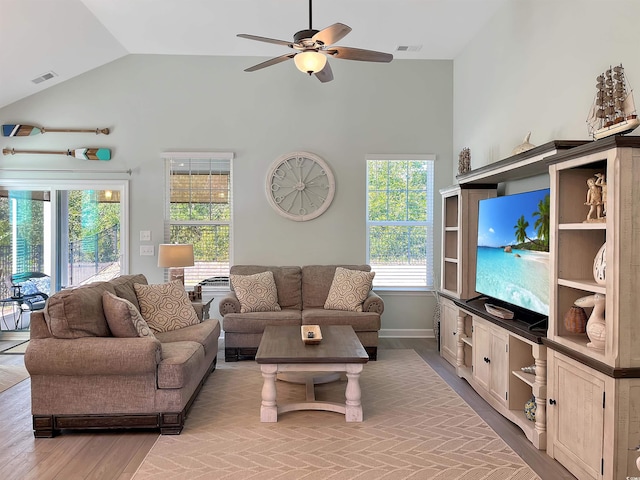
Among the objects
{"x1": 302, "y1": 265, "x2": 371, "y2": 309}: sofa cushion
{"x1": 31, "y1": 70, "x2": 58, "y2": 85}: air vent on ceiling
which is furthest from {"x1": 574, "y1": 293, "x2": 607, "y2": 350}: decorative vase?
{"x1": 31, "y1": 70, "x2": 58, "y2": 85}: air vent on ceiling

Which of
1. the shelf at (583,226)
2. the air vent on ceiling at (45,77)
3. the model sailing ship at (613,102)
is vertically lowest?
the shelf at (583,226)

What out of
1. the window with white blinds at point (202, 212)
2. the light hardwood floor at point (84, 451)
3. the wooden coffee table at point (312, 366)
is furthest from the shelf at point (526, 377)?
the window with white blinds at point (202, 212)

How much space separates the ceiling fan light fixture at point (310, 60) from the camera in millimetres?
3299

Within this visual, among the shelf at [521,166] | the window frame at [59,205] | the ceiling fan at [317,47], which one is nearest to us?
the shelf at [521,166]

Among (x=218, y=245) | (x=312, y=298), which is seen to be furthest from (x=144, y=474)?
(x=218, y=245)

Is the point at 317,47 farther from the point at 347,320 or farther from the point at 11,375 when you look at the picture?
the point at 11,375

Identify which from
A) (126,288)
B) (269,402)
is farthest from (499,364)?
(126,288)

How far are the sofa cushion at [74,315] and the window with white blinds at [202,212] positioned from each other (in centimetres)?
275

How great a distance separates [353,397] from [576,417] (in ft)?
4.64

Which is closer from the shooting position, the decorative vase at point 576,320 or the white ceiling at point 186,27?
the decorative vase at point 576,320

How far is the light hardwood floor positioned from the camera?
2.63 m

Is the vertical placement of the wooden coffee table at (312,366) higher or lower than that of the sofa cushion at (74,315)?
lower

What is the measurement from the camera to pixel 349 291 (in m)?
5.29

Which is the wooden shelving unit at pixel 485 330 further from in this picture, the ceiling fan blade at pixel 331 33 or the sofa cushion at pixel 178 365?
the sofa cushion at pixel 178 365
